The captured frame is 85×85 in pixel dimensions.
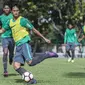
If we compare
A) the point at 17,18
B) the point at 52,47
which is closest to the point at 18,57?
the point at 17,18

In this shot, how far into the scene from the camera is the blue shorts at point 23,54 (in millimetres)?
9336

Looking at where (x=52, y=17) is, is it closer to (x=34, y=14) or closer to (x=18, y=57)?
(x=34, y=14)

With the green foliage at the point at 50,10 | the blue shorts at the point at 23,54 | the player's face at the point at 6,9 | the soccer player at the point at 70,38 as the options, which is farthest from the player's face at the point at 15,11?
the green foliage at the point at 50,10

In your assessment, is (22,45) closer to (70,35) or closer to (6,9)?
(6,9)

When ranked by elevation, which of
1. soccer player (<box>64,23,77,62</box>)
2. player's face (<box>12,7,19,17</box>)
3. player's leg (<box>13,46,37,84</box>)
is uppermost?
player's face (<box>12,7,19,17</box>)

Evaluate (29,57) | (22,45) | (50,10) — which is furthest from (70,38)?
(50,10)

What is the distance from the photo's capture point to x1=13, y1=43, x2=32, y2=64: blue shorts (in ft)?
30.6

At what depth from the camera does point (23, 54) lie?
9.41 meters

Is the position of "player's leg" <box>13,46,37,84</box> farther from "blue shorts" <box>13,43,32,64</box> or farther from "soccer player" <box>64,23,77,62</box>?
"soccer player" <box>64,23,77,62</box>

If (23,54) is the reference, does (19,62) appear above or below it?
below

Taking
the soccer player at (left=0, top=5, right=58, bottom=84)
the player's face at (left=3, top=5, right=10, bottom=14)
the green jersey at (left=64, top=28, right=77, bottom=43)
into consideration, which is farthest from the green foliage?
the soccer player at (left=0, top=5, right=58, bottom=84)

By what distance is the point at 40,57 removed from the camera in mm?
9453

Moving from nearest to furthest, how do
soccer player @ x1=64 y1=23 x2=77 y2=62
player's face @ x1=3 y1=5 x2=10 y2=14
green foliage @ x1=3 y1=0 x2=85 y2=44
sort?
player's face @ x1=3 y1=5 x2=10 y2=14, soccer player @ x1=64 y1=23 x2=77 y2=62, green foliage @ x1=3 y1=0 x2=85 y2=44

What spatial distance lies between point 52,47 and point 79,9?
15.5 ft
